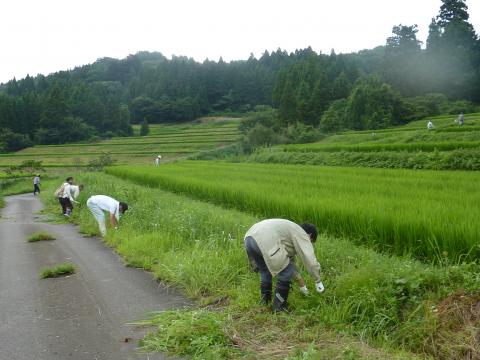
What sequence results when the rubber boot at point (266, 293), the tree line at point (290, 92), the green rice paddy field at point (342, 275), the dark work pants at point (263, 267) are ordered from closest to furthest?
1. the green rice paddy field at point (342, 275)
2. the dark work pants at point (263, 267)
3. the rubber boot at point (266, 293)
4. the tree line at point (290, 92)

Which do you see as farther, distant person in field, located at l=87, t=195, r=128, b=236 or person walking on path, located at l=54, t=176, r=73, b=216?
person walking on path, located at l=54, t=176, r=73, b=216

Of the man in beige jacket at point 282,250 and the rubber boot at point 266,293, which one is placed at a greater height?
the man in beige jacket at point 282,250

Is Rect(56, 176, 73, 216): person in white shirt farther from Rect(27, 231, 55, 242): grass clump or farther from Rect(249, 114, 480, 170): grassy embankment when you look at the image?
Rect(249, 114, 480, 170): grassy embankment

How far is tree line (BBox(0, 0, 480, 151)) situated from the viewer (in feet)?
154

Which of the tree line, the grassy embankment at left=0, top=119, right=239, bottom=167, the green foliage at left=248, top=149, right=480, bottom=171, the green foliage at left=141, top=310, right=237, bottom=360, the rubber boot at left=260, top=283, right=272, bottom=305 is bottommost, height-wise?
the grassy embankment at left=0, top=119, right=239, bottom=167

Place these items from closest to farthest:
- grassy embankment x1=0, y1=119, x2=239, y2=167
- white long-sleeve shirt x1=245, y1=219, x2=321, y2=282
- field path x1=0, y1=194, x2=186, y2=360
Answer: field path x1=0, y1=194, x2=186, y2=360, white long-sleeve shirt x1=245, y1=219, x2=321, y2=282, grassy embankment x1=0, y1=119, x2=239, y2=167

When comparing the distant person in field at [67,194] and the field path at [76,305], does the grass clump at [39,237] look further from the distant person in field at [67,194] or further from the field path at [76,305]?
the distant person in field at [67,194]

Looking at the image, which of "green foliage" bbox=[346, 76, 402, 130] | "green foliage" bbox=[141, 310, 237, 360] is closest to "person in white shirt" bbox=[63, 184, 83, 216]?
"green foliage" bbox=[141, 310, 237, 360]

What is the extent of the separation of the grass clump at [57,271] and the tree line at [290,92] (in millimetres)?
39833

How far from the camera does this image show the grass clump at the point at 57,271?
700 cm

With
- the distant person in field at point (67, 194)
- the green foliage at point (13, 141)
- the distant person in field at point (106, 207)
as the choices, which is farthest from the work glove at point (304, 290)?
the green foliage at point (13, 141)

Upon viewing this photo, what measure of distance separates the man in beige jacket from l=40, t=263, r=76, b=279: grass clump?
3784 millimetres

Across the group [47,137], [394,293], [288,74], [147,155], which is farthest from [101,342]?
[47,137]

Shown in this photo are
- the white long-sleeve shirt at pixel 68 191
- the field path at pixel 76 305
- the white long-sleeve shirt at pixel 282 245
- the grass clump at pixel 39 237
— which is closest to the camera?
the field path at pixel 76 305
